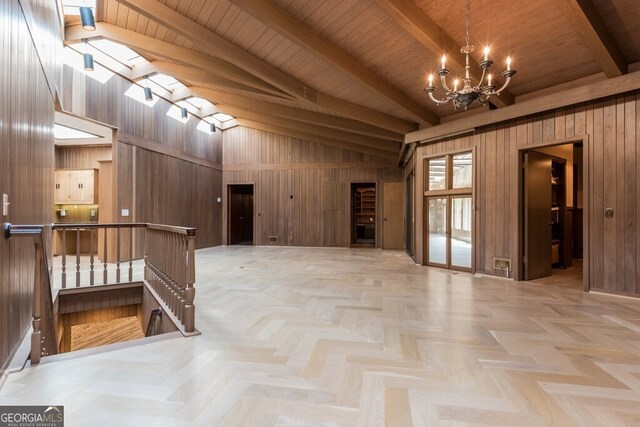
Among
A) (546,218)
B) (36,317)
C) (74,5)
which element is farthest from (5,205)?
(546,218)

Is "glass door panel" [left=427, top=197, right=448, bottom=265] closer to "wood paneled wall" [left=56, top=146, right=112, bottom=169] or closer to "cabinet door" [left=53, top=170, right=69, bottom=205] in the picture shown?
"wood paneled wall" [left=56, top=146, right=112, bottom=169]

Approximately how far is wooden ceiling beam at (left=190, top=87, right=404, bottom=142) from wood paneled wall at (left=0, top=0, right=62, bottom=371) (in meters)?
4.22

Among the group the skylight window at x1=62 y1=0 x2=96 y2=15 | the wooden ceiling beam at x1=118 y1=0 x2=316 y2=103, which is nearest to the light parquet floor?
the wooden ceiling beam at x1=118 y1=0 x2=316 y2=103

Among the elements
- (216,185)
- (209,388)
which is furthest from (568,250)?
(216,185)

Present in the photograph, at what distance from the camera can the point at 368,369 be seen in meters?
2.14

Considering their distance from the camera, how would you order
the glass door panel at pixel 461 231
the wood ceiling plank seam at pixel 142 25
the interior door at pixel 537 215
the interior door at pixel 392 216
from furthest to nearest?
the interior door at pixel 392 216 < the glass door panel at pixel 461 231 < the interior door at pixel 537 215 < the wood ceiling plank seam at pixel 142 25

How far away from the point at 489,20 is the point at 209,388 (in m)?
4.39

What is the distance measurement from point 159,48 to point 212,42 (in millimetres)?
1354

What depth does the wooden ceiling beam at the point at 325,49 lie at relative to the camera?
3.50 metres

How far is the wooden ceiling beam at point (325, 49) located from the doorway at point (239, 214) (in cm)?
690

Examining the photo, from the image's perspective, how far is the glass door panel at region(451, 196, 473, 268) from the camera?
576cm

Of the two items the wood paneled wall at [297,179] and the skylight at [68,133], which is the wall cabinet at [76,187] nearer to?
the skylight at [68,133]

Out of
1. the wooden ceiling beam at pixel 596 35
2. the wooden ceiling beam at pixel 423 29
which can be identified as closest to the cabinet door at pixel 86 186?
the wooden ceiling beam at pixel 423 29

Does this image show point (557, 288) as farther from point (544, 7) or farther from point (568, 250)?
point (544, 7)
